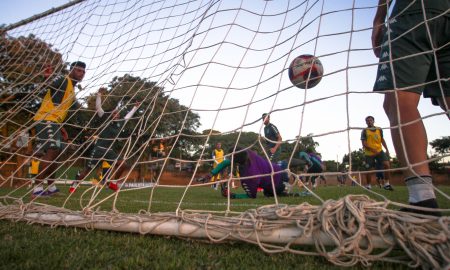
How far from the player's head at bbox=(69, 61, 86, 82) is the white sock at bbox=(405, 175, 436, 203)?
3888 millimetres

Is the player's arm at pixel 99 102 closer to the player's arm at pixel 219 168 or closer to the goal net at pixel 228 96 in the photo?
the goal net at pixel 228 96

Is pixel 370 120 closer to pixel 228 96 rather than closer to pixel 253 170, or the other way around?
pixel 253 170

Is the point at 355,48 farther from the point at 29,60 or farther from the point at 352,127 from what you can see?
the point at 29,60

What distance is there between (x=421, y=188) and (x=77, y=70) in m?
4.00

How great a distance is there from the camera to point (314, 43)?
229cm

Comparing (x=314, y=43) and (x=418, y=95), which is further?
(x=314, y=43)

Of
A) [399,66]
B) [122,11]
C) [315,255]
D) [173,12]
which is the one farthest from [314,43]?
[122,11]

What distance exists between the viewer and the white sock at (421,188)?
148 centimetres

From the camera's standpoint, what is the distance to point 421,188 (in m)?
1.50

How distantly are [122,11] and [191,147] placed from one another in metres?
31.5

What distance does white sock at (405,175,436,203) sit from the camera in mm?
1484

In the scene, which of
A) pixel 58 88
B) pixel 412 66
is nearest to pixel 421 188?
pixel 412 66

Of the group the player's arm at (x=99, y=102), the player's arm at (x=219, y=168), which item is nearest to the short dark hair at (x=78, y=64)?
the player's arm at (x=99, y=102)

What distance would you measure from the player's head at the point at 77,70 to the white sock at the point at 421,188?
3888mm
